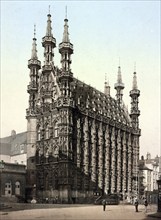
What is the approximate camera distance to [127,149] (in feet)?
283

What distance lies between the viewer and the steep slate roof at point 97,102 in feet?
240

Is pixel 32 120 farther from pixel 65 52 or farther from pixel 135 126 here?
pixel 135 126

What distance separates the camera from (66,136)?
64062mm

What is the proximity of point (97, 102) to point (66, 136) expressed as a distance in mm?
18171

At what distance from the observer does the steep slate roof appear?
73.1 m


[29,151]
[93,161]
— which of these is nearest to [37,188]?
[29,151]

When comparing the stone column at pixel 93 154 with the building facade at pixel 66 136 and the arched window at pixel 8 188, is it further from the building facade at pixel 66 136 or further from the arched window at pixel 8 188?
the arched window at pixel 8 188

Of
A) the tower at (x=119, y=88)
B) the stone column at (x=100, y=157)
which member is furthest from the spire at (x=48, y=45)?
the tower at (x=119, y=88)

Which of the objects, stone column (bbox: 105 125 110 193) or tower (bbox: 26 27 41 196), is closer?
tower (bbox: 26 27 41 196)

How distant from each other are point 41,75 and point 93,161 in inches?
749

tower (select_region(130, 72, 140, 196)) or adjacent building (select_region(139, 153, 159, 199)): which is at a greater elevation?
tower (select_region(130, 72, 140, 196))

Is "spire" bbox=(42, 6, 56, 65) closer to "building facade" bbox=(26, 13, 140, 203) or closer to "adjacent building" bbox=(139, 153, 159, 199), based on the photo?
"building facade" bbox=(26, 13, 140, 203)

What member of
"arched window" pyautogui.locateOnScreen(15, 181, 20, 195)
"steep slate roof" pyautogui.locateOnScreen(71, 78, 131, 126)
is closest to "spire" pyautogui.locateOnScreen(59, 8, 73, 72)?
"steep slate roof" pyautogui.locateOnScreen(71, 78, 131, 126)

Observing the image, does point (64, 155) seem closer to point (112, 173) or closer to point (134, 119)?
point (112, 173)
